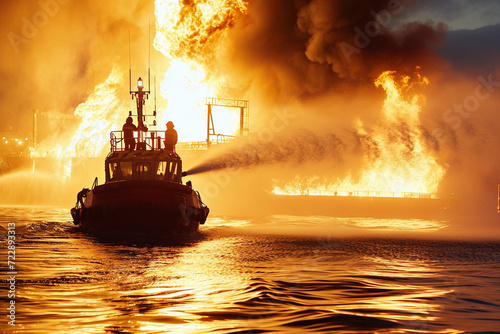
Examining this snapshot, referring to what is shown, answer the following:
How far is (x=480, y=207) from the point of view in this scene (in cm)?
8725

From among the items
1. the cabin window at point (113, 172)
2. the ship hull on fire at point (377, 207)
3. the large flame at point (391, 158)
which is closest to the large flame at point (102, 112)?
the large flame at point (391, 158)

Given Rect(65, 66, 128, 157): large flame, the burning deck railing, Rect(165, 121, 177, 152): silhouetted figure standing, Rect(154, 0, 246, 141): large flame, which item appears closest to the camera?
Rect(165, 121, 177, 152): silhouetted figure standing

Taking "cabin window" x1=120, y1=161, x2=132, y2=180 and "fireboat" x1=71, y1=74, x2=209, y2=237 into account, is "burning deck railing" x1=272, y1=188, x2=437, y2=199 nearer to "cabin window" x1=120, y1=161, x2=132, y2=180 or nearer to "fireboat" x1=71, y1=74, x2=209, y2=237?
"fireboat" x1=71, y1=74, x2=209, y2=237

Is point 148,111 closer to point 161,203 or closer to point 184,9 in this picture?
point 184,9

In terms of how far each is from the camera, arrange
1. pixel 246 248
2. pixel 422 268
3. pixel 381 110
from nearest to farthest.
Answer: pixel 422 268, pixel 246 248, pixel 381 110

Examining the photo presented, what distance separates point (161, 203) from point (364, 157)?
54.0m

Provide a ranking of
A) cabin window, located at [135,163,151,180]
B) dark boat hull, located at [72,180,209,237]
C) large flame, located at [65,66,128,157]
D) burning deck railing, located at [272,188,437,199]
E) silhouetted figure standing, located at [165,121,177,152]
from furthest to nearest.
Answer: large flame, located at [65,66,128,157]
burning deck railing, located at [272,188,437,199]
silhouetted figure standing, located at [165,121,177,152]
cabin window, located at [135,163,151,180]
dark boat hull, located at [72,180,209,237]

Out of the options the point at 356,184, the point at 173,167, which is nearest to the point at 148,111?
the point at 356,184

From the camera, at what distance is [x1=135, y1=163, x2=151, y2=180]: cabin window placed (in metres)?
38.9

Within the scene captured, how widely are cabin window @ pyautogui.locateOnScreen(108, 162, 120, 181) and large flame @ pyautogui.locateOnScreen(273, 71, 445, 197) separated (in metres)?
47.8

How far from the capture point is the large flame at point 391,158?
8556 cm

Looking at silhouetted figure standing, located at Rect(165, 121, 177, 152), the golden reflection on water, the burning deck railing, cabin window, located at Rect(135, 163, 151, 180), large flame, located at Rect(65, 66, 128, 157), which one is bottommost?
the golden reflection on water

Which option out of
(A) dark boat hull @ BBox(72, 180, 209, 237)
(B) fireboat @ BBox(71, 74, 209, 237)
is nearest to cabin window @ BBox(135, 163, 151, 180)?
(B) fireboat @ BBox(71, 74, 209, 237)

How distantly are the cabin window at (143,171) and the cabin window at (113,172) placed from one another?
126 centimetres
